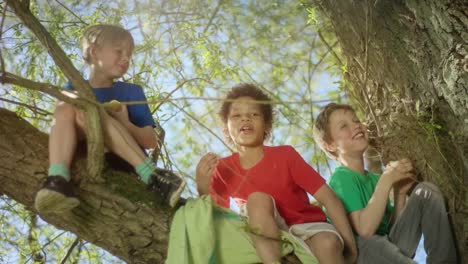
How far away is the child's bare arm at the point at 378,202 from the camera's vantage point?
111 inches

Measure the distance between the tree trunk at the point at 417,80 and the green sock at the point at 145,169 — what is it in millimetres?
1097

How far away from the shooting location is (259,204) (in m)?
2.51

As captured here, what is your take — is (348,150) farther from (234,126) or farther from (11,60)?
(11,60)

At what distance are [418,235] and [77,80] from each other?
5.17ft

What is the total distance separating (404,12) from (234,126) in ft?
3.18

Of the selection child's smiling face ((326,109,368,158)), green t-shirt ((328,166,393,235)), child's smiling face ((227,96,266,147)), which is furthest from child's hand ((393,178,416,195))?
child's smiling face ((227,96,266,147))

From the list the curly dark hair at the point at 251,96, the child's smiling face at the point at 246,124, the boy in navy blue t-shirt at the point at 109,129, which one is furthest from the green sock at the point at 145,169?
the curly dark hair at the point at 251,96

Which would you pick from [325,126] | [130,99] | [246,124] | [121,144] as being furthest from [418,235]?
[130,99]

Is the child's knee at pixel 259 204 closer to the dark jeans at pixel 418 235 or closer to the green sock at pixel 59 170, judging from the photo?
the dark jeans at pixel 418 235

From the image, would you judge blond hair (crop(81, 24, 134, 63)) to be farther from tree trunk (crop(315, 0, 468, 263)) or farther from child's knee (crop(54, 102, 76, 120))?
→ tree trunk (crop(315, 0, 468, 263))

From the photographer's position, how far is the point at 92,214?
255cm

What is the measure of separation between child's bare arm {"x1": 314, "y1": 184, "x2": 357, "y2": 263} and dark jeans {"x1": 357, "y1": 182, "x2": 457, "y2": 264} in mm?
59

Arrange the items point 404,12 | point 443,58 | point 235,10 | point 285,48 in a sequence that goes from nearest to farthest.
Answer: point 443,58 < point 404,12 < point 235,10 < point 285,48

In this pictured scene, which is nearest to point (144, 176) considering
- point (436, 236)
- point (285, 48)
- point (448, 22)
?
point (436, 236)
